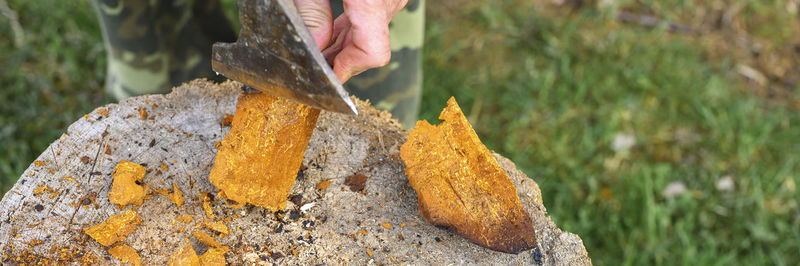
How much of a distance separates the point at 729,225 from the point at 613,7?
156 cm

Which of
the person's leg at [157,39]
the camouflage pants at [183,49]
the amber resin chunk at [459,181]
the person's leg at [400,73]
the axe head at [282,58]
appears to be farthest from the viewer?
the person's leg at [157,39]

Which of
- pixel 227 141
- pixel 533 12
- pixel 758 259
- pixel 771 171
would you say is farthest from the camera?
pixel 533 12

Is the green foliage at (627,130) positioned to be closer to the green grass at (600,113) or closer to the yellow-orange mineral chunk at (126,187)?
the green grass at (600,113)

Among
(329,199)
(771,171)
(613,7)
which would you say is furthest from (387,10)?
(613,7)

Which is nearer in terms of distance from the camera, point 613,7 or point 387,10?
point 387,10

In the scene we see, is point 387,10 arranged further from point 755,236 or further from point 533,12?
point 533,12

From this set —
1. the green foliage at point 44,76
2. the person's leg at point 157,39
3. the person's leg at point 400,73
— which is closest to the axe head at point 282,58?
the person's leg at point 400,73

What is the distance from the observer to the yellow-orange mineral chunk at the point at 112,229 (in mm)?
1237

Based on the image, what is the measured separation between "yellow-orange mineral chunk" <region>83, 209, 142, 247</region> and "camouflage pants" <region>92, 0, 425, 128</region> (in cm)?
128

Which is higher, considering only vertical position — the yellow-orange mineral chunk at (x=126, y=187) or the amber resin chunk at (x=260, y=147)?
the amber resin chunk at (x=260, y=147)

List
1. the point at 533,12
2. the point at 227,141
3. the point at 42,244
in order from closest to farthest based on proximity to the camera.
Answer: the point at 42,244
the point at 227,141
the point at 533,12

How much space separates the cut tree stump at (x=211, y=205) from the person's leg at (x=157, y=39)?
1.22 metres

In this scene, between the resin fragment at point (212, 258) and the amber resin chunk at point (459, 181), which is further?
the amber resin chunk at point (459, 181)

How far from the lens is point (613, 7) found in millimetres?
3688
